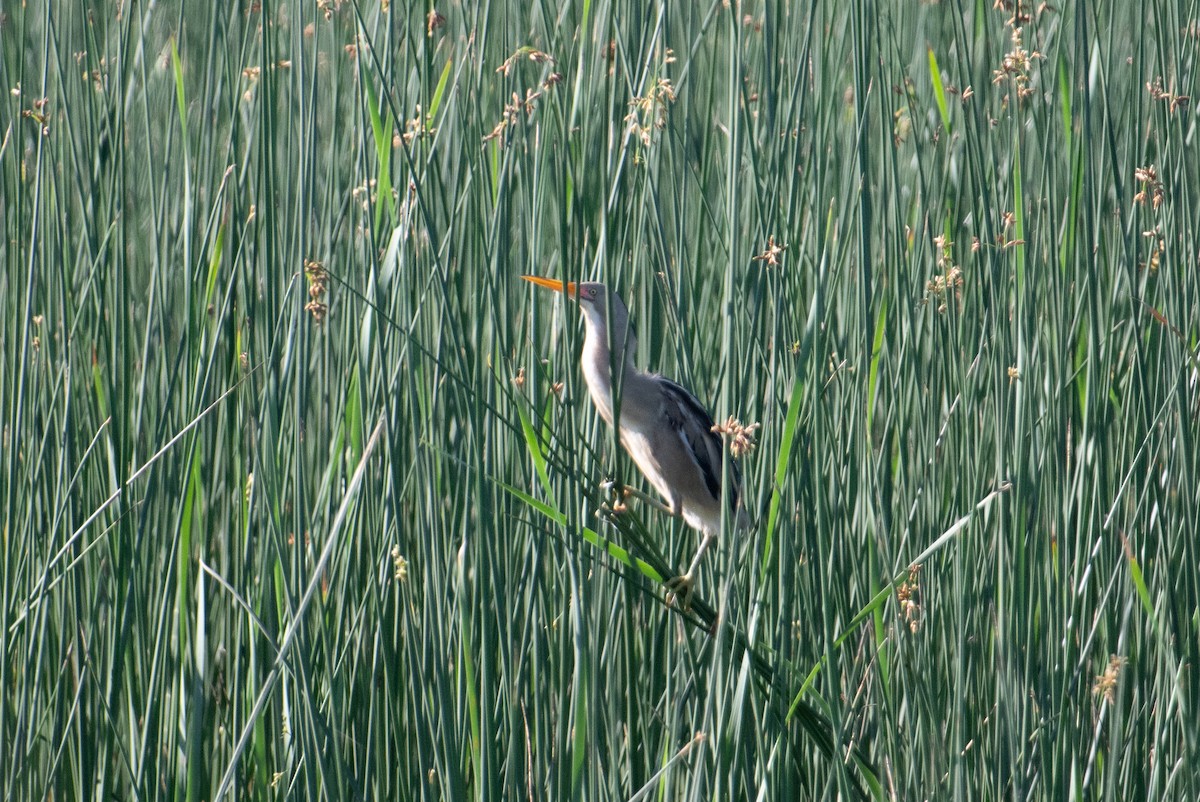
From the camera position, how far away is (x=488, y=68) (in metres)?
2.28

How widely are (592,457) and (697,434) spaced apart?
2.88 ft

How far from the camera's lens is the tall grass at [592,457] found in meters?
1.56

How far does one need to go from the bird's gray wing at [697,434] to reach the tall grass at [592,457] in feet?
0.37

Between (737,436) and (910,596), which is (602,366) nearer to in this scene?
(910,596)

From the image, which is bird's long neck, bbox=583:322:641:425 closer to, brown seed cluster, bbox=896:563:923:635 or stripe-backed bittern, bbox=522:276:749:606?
stripe-backed bittern, bbox=522:276:749:606

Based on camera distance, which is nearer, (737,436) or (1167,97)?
(737,436)

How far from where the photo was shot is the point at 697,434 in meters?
2.54

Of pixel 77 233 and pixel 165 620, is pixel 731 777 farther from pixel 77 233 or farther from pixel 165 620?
pixel 77 233

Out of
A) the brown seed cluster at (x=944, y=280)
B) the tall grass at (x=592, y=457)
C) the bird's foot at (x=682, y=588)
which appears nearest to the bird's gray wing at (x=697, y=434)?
the tall grass at (x=592, y=457)

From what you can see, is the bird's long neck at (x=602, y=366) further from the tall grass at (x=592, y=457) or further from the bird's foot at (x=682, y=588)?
the bird's foot at (x=682, y=588)

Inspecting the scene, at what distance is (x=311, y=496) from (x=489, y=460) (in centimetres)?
74

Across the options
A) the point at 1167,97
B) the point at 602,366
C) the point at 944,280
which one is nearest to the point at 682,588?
the point at 602,366

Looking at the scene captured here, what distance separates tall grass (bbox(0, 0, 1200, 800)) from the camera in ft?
5.10

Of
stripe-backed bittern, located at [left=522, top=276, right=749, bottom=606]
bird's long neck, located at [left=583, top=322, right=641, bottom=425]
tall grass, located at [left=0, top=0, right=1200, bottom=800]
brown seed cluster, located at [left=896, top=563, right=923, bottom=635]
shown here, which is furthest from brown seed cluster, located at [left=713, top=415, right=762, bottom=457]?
stripe-backed bittern, located at [left=522, top=276, right=749, bottom=606]
